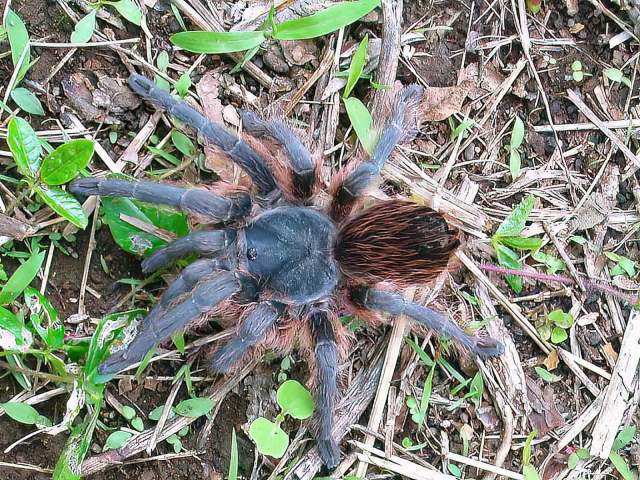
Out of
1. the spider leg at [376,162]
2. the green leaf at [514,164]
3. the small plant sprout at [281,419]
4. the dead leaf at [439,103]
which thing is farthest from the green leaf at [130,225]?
the green leaf at [514,164]

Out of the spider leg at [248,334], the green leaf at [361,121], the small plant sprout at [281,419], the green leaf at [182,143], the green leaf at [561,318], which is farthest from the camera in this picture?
the green leaf at [561,318]

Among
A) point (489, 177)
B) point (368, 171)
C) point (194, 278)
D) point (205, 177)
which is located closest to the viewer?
point (194, 278)

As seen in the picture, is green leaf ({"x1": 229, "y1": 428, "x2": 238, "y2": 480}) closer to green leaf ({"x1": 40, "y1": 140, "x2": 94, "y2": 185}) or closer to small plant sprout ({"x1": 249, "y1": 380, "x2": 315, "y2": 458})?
small plant sprout ({"x1": 249, "y1": 380, "x2": 315, "y2": 458})

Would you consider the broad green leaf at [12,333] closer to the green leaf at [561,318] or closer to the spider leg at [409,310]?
the spider leg at [409,310]

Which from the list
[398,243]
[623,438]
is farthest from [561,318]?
[398,243]

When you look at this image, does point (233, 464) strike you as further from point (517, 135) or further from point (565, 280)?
point (517, 135)

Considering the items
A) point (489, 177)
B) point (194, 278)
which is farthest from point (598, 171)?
point (194, 278)

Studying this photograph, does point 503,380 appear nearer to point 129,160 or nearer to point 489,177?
point 489,177
